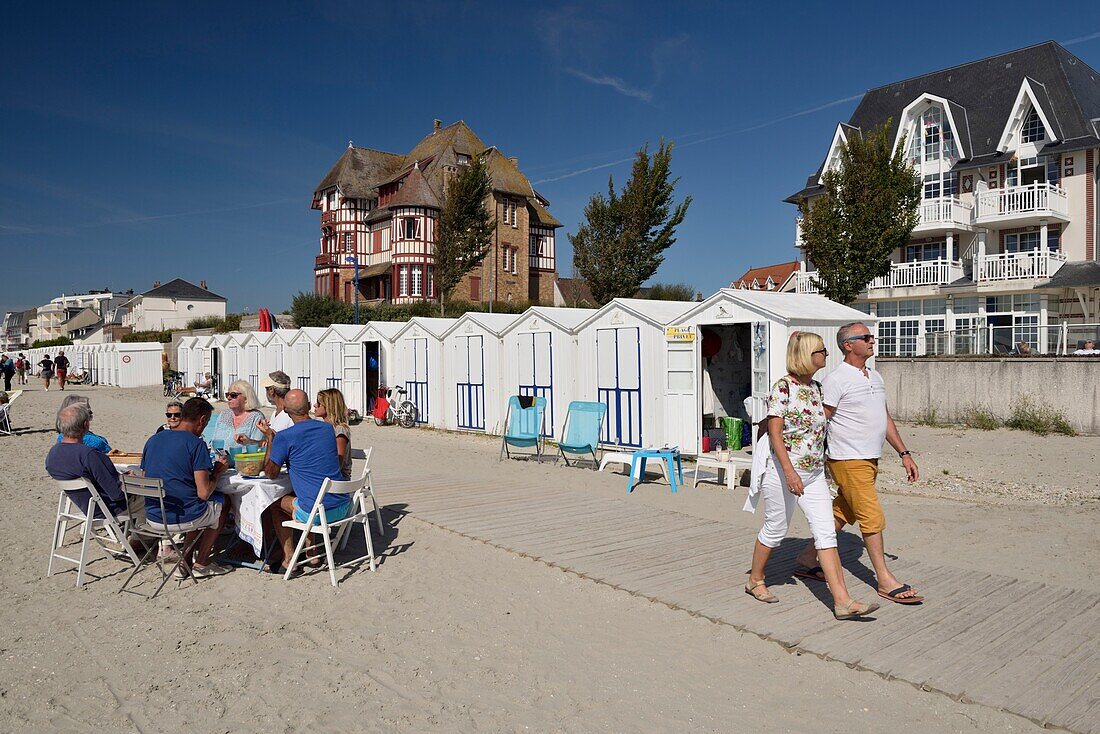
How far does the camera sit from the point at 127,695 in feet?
11.7

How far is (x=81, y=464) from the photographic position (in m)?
5.09

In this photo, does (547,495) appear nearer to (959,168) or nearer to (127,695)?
(127,695)

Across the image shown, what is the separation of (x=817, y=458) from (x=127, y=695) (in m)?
3.63

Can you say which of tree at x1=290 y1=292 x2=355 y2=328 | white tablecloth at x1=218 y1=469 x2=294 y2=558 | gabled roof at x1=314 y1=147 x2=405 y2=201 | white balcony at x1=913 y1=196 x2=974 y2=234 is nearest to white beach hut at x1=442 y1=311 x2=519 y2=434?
white tablecloth at x1=218 y1=469 x2=294 y2=558

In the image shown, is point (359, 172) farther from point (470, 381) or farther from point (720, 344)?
point (720, 344)

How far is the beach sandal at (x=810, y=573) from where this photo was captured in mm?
5039

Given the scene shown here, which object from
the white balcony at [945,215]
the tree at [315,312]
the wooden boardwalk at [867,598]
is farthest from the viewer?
the tree at [315,312]

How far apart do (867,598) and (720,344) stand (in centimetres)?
814

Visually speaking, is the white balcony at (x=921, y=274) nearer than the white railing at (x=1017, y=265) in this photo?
No

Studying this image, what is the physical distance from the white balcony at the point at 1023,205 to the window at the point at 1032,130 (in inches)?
67.8

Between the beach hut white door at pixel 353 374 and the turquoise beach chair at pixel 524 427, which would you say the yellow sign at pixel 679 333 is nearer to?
the turquoise beach chair at pixel 524 427

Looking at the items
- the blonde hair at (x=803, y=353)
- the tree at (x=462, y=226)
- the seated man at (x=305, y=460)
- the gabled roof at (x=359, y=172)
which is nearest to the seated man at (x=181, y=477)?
the seated man at (x=305, y=460)

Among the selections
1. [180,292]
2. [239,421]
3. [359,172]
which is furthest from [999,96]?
[180,292]

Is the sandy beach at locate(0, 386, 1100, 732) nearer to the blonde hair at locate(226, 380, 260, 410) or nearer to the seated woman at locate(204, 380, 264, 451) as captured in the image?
the seated woman at locate(204, 380, 264, 451)
